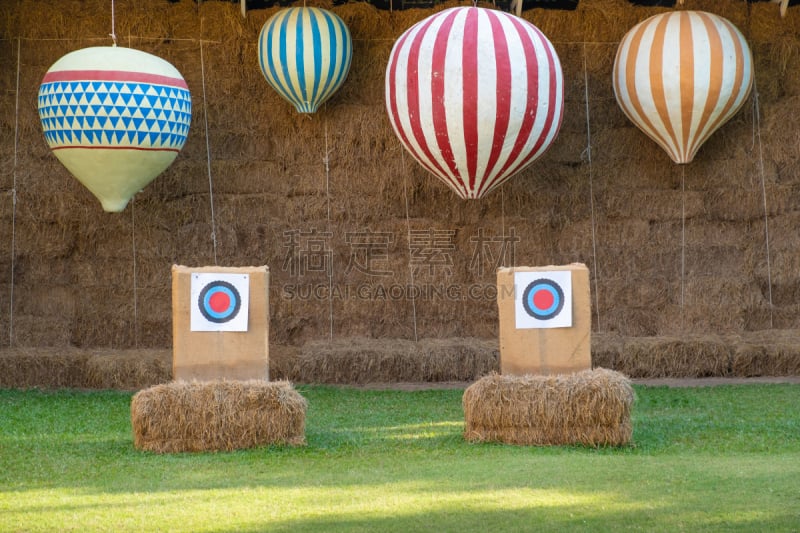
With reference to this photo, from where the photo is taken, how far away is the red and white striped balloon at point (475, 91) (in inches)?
385

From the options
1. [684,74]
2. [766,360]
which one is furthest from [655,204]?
[766,360]

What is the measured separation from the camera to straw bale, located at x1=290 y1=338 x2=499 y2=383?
10984 mm

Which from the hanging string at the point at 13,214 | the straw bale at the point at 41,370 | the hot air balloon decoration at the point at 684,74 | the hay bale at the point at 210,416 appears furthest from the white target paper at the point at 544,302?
the hanging string at the point at 13,214

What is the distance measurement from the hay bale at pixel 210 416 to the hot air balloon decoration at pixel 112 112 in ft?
10.8

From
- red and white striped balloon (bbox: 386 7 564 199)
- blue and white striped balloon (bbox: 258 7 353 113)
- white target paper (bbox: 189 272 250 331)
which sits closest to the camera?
white target paper (bbox: 189 272 250 331)

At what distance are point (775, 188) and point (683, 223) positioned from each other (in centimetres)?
96

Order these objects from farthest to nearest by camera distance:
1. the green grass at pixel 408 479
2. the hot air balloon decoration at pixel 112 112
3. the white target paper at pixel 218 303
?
the hot air balloon decoration at pixel 112 112
the white target paper at pixel 218 303
the green grass at pixel 408 479

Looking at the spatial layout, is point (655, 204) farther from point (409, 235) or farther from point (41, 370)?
point (41, 370)

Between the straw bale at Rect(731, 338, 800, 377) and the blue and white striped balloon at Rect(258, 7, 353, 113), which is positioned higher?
the blue and white striped balloon at Rect(258, 7, 353, 113)

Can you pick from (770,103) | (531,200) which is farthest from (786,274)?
(531,200)

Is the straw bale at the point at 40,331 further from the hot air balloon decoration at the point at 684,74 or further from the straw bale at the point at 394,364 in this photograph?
the hot air balloon decoration at the point at 684,74

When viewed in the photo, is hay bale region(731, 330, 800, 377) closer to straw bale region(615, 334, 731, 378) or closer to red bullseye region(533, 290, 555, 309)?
straw bale region(615, 334, 731, 378)

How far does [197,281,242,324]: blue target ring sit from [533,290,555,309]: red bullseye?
77.7 inches

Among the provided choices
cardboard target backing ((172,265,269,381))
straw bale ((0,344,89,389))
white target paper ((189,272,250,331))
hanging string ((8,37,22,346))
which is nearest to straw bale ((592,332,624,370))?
cardboard target backing ((172,265,269,381))
